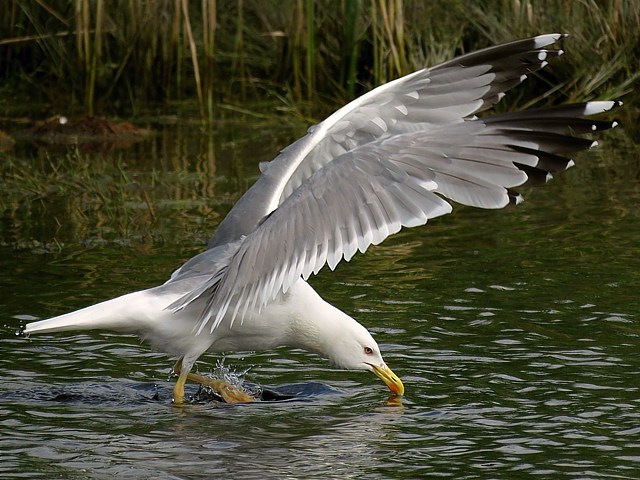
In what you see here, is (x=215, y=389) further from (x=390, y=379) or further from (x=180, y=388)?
(x=390, y=379)

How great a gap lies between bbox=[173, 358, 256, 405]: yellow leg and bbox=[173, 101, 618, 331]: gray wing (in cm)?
45

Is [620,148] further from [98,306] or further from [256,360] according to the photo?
[98,306]

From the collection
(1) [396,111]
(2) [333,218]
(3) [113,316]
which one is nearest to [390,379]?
(2) [333,218]

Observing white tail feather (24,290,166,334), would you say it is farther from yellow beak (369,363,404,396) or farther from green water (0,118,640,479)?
yellow beak (369,363,404,396)

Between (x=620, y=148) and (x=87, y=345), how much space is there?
24.2ft

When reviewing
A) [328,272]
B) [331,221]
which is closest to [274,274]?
[331,221]

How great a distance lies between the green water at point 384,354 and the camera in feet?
18.9

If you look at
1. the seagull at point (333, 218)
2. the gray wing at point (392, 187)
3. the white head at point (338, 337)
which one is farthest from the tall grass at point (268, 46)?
the gray wing at point (392, 187)

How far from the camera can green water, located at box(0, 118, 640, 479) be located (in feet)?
18.9

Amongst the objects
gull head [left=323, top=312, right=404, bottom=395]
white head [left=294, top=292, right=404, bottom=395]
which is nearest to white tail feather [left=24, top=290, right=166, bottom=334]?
white head [left=294, top=292, right=404, bottom=395]

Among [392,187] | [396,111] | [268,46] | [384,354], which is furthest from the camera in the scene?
[268,46]

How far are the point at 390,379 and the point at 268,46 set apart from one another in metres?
9.92

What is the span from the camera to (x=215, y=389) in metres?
7.18

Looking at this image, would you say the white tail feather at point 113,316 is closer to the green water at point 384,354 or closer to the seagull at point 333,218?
the seagull at point 333,218
